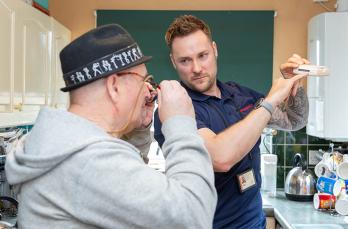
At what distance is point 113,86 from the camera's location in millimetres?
982

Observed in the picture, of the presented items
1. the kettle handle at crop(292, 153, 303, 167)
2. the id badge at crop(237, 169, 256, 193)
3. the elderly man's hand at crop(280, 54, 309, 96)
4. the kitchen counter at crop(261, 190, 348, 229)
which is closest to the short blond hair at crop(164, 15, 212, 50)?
the elderly man's hand at crop(280, 54, 309, 96)

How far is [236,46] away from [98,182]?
2.81m

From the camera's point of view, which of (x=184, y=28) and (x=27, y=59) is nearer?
(x=184, y=28)

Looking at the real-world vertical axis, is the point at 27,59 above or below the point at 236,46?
below

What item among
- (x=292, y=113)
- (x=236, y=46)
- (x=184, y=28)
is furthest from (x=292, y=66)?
(x=236, y=46)

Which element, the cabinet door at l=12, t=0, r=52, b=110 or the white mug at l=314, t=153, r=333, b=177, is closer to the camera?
the cabinet door at l=12, t=0, r=52, b=110

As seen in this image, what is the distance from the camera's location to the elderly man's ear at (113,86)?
38.4 inches

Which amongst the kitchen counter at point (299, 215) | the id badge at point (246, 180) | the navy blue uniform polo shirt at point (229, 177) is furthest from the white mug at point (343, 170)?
the id badge at point (246, 180)

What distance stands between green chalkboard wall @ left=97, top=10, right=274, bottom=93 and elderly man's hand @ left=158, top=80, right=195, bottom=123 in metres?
2.43

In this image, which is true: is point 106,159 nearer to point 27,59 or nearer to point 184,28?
point 184,28

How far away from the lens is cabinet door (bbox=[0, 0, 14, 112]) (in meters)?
2.28

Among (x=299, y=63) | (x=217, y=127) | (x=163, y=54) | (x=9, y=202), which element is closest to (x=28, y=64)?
(x=9, y=202)

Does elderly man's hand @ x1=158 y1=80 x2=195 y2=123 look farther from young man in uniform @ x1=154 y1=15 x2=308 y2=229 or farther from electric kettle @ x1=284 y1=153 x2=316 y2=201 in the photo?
electric kettle @ x1=284 y1=153 x2=316 y2=201

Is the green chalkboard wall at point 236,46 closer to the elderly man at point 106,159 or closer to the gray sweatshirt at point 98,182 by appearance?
the elderly man at point 106,159
